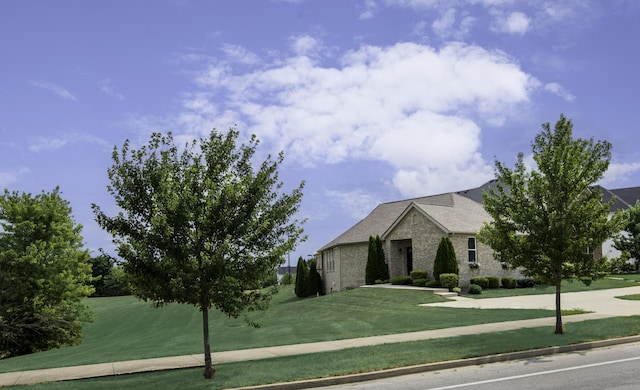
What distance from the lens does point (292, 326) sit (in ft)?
70.7

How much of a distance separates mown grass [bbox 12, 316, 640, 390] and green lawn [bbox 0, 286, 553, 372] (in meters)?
3.31

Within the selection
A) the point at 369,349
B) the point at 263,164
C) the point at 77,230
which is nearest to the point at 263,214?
the point at 263,164

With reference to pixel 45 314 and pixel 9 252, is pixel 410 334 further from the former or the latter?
pixel 9 252

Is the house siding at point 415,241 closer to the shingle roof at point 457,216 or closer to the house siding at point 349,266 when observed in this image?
the shingle roof at point 457,216

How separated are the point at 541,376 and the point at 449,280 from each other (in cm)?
2219

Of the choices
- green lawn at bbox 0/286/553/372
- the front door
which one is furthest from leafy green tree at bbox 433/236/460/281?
the front door

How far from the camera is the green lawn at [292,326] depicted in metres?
17.3

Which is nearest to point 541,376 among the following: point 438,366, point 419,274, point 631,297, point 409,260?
point 438,366

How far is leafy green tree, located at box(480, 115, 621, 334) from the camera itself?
16.0 metres

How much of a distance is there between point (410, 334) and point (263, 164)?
819 centimetres

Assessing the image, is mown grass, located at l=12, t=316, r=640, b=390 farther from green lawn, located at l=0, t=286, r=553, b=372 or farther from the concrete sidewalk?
green lawn, located at l=0, t=286, r=553, b=372

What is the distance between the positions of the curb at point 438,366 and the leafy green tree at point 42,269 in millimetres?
19275

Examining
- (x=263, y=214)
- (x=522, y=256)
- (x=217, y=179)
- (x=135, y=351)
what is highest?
(x=217, y=179)

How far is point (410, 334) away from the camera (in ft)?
57.3
